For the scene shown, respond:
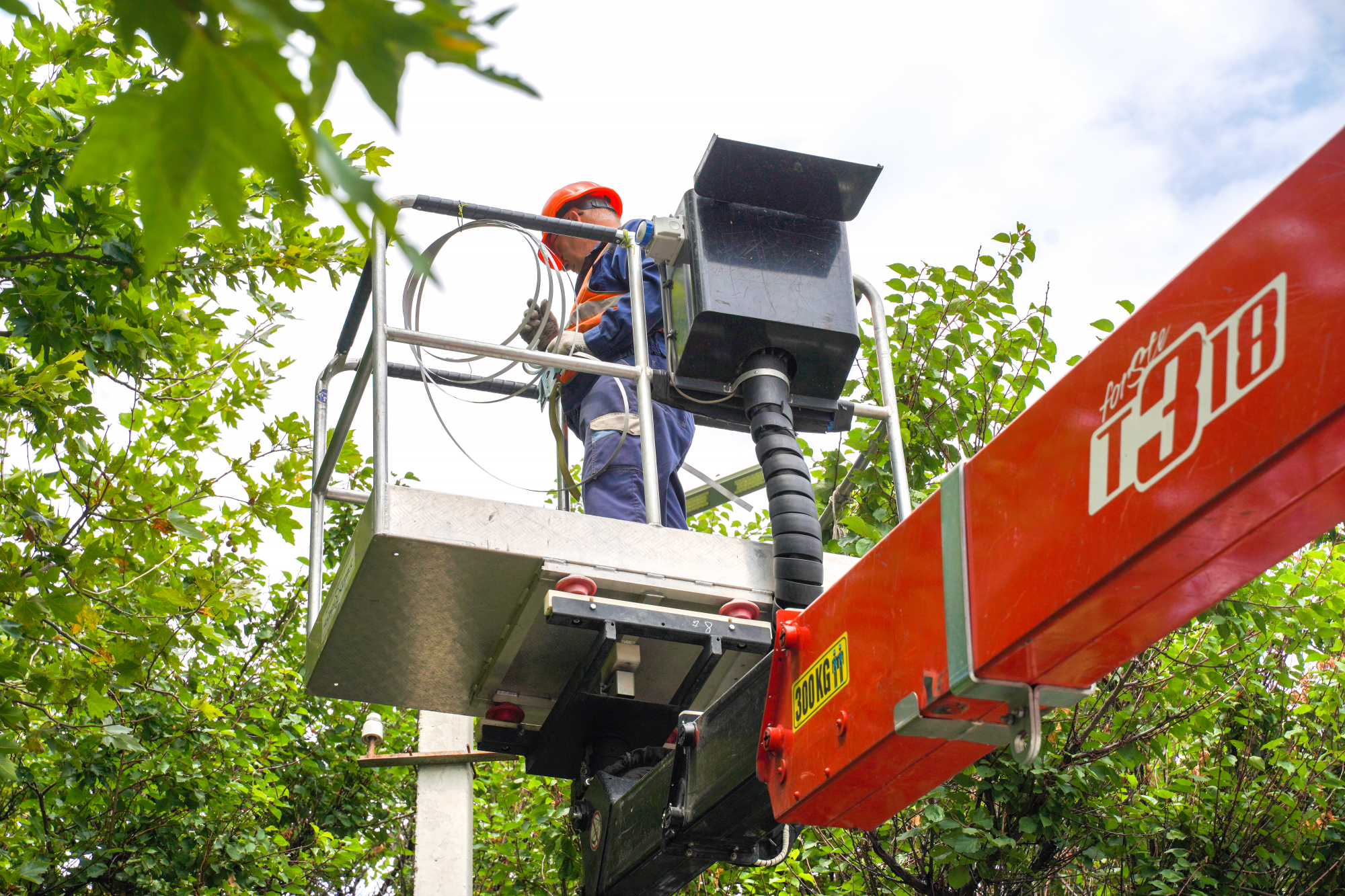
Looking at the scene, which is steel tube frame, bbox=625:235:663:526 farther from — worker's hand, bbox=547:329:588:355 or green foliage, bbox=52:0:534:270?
green foliage, bbox=52:0:534:270

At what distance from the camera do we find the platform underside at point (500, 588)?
377 centimetres

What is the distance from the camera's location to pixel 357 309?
495cm

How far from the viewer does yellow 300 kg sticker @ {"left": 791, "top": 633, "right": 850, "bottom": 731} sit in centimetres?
291

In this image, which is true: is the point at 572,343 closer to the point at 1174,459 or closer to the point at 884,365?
the point at 884,365

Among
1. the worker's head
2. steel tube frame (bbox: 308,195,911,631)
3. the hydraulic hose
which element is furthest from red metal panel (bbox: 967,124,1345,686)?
the worker's head

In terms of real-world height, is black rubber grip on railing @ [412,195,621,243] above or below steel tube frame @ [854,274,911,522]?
above

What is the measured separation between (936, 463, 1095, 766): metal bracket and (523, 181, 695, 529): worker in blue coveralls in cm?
199

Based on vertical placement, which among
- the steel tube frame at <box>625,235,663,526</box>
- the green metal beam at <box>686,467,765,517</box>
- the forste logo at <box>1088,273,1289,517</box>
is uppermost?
A: the green metal beam at <box>686,467,765,517</box>

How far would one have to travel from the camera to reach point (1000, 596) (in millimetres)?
2322

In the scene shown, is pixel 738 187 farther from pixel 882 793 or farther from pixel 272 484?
pixel 272 484

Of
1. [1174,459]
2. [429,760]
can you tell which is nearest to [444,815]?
[429,760]

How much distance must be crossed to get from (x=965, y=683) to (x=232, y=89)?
65.7 inches

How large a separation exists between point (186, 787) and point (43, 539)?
11.3 feet

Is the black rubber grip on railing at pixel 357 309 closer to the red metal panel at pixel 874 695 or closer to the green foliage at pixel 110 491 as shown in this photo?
the green foliage at pixel 110 491
